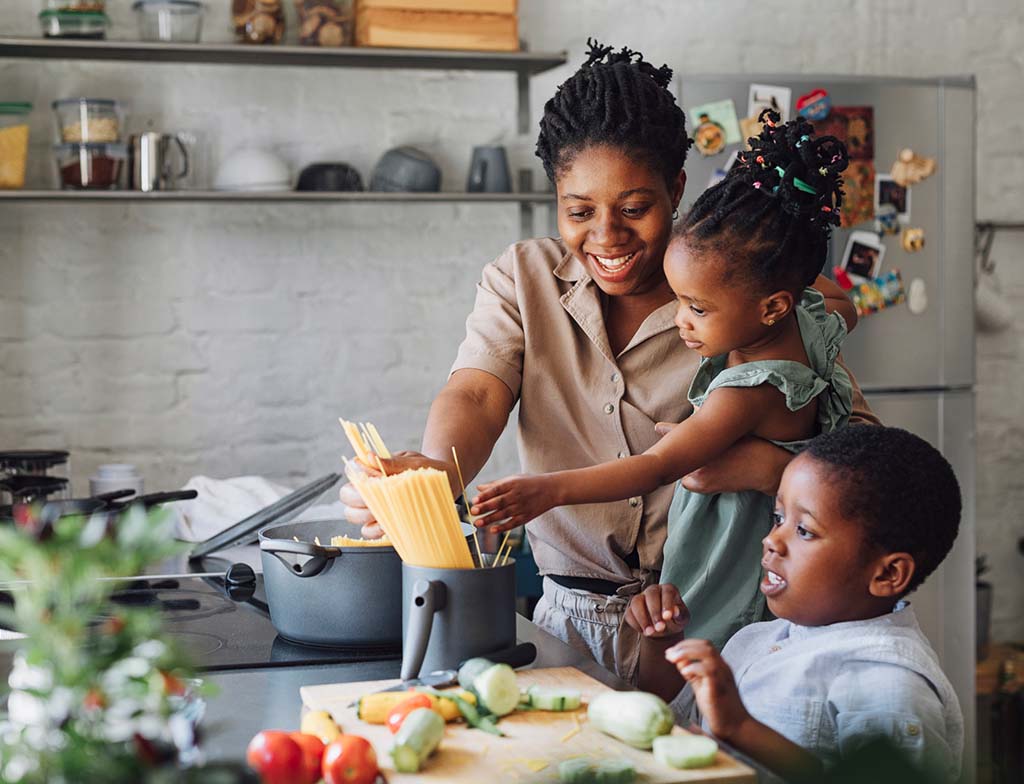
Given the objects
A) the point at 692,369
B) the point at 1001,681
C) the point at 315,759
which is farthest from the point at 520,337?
the point at 1001,681

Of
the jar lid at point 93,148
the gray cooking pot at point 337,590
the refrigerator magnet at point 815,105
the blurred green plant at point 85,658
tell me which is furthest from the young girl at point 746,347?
the jar lid at point 93,148

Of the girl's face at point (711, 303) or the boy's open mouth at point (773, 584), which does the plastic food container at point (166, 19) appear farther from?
the boy's open mouth at point (773, 584)

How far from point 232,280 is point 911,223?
5.83ft

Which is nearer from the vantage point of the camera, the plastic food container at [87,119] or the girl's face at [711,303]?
the girl's face at [711,303]

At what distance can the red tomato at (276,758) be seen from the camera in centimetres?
85

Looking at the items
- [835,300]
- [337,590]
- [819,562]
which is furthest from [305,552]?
[835,300]

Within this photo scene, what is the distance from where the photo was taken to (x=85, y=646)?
58cm

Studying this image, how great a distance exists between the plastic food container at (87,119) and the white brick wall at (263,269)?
23 centimetres

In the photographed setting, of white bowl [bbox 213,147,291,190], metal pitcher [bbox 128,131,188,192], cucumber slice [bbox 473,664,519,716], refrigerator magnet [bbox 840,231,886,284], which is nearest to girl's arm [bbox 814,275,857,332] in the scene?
cucumber slice [bbox 473,664,519,716]

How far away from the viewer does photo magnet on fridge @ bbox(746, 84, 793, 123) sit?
125 inches

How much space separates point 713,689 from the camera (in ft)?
3.38

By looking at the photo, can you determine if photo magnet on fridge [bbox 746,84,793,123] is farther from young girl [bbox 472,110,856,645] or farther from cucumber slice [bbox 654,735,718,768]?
cucumber slice [bbox 654,735,718,768]

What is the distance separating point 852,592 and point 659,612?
0.22 m

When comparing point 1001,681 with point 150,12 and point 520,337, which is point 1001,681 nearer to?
point 520,337
